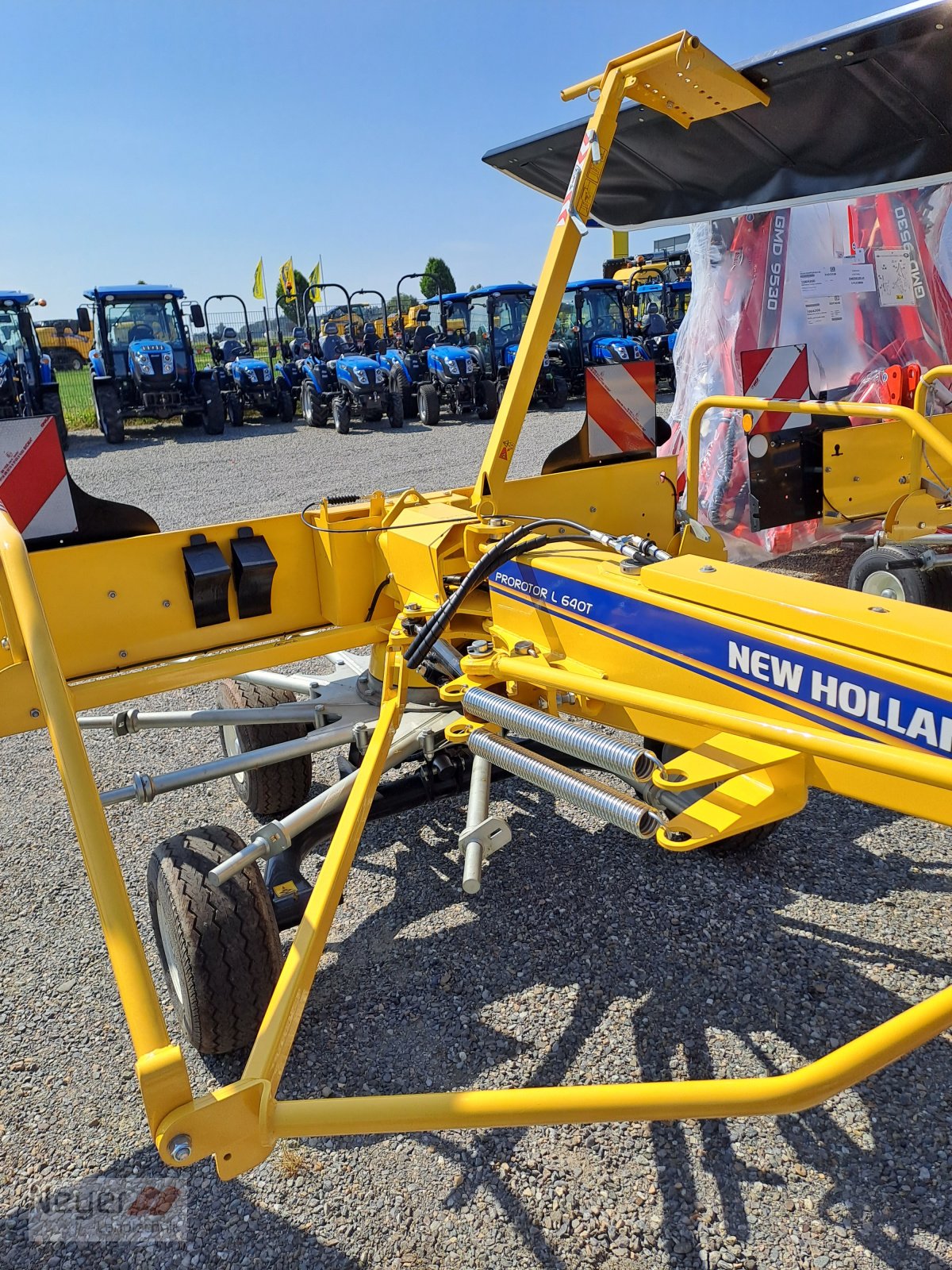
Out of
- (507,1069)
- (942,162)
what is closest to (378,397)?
(942,162)

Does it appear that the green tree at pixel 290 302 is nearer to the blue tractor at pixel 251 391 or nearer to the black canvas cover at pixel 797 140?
the blue tractor at pixel 251 391

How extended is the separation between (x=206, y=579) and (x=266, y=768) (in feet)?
3.05

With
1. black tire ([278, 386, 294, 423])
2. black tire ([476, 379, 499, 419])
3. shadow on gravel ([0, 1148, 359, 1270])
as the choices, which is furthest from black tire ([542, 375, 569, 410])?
shadow on gravel ([0, 1148, 359, 1270])

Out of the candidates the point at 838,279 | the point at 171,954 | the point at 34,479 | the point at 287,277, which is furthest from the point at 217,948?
the point at 287,277

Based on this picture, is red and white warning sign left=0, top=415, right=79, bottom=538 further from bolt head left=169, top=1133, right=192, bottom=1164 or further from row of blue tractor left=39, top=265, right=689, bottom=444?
row of blue tractor left=39, top=265, right=689, bottom=444

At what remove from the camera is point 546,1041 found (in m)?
2.51

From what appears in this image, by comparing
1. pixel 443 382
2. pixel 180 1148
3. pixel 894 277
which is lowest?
pixel 180 1148

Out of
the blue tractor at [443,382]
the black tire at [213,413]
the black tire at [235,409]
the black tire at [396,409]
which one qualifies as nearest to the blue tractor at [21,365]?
the black tire at [213,413]

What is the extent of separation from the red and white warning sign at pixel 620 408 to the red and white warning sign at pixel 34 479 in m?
1.82

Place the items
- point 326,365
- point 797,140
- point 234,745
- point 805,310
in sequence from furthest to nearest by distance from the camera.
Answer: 1. point 326,365
2. point 805,310
3. point 234,745
4. point 797,140

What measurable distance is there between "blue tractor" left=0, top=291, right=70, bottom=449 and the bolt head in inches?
572

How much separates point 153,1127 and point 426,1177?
98 cm

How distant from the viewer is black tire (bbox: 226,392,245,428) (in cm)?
1675

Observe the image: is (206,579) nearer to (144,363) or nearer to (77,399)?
(144,363)
